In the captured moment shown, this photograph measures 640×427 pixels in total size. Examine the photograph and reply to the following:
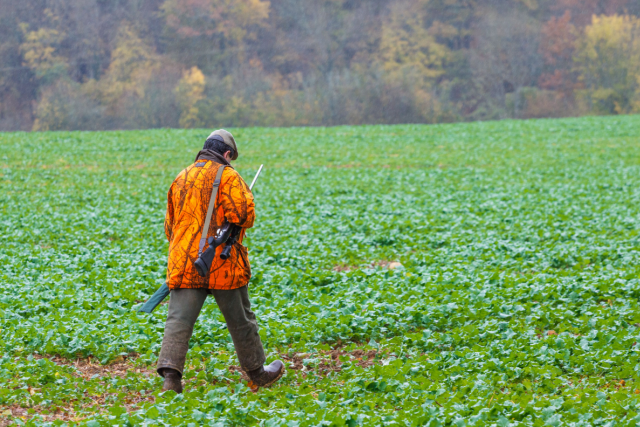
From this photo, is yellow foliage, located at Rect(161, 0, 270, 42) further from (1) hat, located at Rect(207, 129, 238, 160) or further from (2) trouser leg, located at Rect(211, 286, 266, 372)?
A: (2) trouser leg, located at Rect(211, 286, 266, 372)

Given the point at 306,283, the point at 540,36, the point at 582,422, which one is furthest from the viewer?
the point at 540,36

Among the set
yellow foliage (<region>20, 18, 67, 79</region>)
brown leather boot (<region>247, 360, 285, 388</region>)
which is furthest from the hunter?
yellow foliage (<region>20, 18, 67, 79</region>)

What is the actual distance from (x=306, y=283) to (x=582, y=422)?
18.0ft

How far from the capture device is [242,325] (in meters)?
5.91

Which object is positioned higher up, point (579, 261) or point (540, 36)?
point (540, 36)

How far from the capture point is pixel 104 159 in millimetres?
28547

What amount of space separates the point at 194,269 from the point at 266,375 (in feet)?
4.18

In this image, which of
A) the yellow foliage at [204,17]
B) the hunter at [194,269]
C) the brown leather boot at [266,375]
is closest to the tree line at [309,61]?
the yellow foliage at [204,17]

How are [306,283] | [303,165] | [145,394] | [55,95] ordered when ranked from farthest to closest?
[55,95] → [303,165] → [306,283] → [145,394]

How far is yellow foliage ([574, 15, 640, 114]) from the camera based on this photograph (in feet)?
194

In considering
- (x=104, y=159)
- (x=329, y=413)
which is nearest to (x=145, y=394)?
(x=329, y=413)

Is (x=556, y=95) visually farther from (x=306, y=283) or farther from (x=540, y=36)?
(x=306, y=283)

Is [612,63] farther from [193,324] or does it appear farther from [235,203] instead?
[193,324]

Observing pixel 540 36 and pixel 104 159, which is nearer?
pixel 104 159
